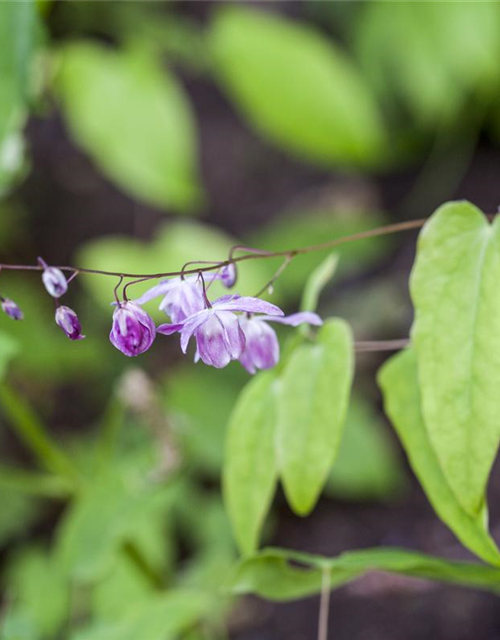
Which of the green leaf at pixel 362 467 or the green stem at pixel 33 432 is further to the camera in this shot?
the green leaf at pixel 362 467

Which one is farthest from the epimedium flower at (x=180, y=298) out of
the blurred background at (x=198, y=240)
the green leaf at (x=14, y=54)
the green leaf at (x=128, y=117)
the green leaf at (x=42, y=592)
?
the green leaf at (x=128, y=117)

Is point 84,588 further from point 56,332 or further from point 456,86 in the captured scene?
point 456,86

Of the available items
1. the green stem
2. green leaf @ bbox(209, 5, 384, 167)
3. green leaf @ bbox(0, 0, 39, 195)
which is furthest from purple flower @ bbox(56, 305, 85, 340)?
green leaf @ bbox(209, 5, 384, 167)

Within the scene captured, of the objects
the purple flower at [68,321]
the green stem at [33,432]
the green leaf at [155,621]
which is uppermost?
the purple flower at [68,321]

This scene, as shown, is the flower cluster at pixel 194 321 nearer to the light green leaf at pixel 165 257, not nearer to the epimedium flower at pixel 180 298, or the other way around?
the epimedium flower at pixel 180 298

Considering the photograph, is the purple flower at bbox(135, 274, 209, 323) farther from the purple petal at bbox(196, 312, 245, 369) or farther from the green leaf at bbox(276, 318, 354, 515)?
the green leaf at bbox(276, 318, 354, 515)

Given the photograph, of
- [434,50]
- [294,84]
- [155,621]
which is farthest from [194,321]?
[434,50]

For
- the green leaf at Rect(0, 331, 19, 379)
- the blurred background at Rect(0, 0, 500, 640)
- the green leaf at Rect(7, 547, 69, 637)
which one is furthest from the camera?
the green leaf at Rect(7, 547, 69, 637)
